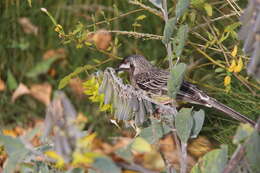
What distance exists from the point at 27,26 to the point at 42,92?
64 centimetres

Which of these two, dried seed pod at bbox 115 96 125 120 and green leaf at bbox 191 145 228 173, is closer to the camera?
green leaf at bbox 191 145 228 173

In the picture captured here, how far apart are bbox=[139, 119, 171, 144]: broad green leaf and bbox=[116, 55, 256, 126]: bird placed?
868mm

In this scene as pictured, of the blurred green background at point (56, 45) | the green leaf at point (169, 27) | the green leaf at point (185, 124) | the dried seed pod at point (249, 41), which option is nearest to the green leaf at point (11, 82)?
the blurred green background at point (56, 45)

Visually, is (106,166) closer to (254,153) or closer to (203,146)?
(254,153)

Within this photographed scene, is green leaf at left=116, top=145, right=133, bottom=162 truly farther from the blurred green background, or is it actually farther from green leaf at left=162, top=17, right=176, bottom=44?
the blurred green background

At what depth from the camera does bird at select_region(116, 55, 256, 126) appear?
3529 millimetres

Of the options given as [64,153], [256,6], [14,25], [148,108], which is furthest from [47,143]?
[14,25]

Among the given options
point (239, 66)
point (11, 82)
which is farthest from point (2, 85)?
point (239, 66)

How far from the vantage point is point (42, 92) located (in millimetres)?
5410

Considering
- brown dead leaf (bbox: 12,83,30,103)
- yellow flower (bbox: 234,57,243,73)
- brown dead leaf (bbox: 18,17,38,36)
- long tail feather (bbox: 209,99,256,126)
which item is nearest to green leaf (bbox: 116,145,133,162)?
yellow flower (bbox: 234,57,243,73)

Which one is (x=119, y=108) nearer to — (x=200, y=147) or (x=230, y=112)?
(x=230, y=112)

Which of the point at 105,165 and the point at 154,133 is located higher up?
the point at 105,165

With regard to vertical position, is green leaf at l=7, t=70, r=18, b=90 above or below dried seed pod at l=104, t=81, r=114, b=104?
below

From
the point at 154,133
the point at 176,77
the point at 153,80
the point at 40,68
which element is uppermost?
the point at 176,77
